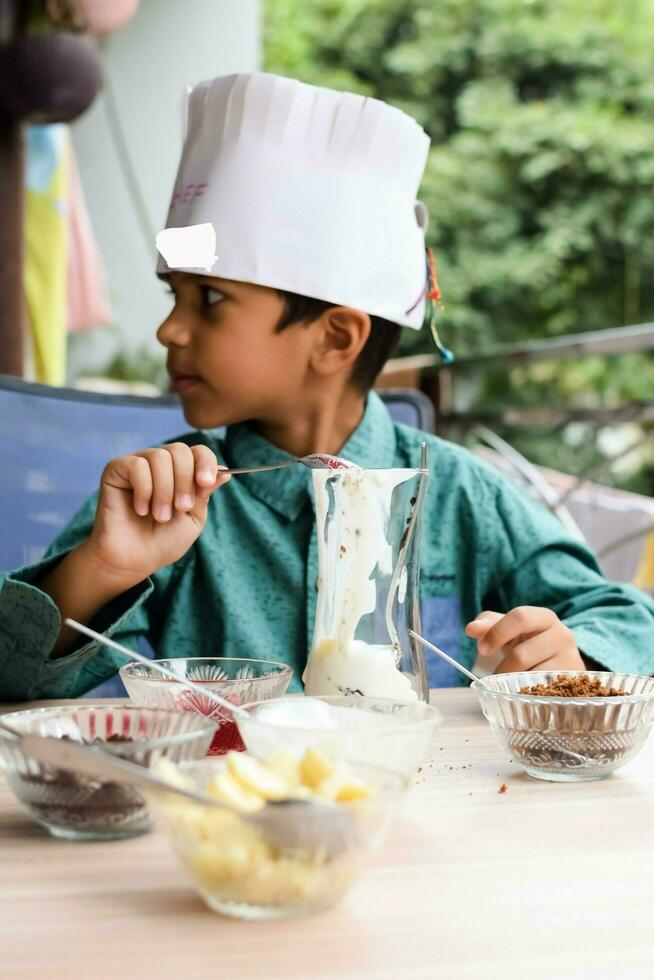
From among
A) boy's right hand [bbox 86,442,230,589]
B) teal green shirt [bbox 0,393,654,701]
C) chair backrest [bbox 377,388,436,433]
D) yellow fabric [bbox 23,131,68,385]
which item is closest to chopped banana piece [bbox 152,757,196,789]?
boy's right hand [bbox 86,442,230,589]

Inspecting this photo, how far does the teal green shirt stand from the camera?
3.86 feet

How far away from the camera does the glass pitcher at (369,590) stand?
76cm

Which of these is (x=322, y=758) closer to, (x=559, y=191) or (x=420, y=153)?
(x=420, y=153)

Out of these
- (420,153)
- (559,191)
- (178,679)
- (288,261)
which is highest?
(420,153)

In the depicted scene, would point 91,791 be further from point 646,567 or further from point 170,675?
point 646,567

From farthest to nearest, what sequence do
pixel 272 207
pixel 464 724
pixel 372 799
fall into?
pixel 272 207, pixel 464 724, pixel 372 799

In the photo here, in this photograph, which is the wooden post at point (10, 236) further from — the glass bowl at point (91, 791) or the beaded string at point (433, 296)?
the glass bowl at point (91, 791)

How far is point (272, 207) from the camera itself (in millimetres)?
1103

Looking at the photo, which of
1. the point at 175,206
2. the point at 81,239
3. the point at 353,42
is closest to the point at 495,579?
the point at 175,206

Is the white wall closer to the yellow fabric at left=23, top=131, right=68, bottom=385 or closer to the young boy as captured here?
the yellow fabric at left=23, top=131, right=68, bottom=385

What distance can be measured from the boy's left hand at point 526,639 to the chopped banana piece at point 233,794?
1.30ft

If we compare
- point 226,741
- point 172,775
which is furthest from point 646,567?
point 172,775

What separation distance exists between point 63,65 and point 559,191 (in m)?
8.97

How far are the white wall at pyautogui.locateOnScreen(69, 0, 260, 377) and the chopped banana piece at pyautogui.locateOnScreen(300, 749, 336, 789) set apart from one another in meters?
4.88
